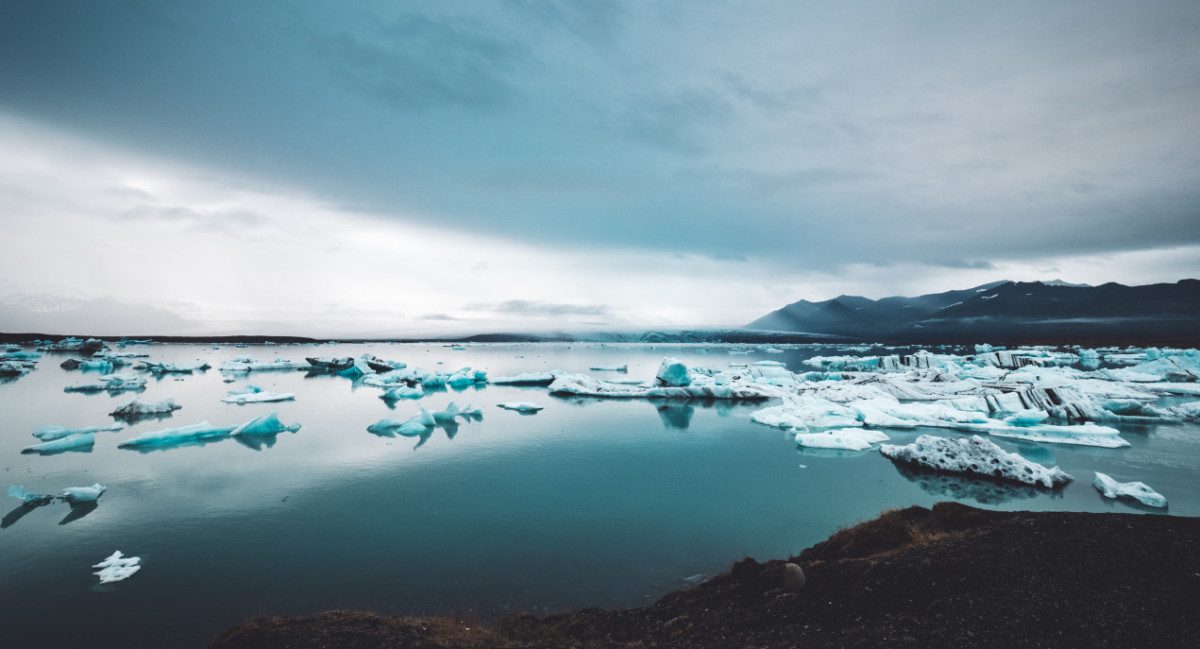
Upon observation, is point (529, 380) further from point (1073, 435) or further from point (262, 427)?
point (1073, 435)

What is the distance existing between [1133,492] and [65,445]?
30078mm

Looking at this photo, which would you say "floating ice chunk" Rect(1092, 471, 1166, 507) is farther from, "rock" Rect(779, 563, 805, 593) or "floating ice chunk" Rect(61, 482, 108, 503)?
"floating ice chunk" Rect(61, 482, 108, 503)

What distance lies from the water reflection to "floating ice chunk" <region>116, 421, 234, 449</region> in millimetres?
23566

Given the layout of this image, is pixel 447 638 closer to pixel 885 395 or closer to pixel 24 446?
pixel 24 446

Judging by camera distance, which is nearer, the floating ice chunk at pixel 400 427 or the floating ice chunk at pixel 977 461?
the floating ice chunk at pixel 977 461

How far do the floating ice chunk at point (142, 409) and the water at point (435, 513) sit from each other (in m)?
0.74

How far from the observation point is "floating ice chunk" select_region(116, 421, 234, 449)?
674 inches

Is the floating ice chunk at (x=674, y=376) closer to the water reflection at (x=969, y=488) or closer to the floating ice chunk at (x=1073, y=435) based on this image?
the floating ice chunk at (x=1073, y=435)

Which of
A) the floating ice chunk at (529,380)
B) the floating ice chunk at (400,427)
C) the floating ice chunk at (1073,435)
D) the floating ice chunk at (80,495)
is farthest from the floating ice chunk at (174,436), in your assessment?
the floating ice chunk at (1073,435)

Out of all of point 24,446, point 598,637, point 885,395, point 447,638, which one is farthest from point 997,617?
point 24,446

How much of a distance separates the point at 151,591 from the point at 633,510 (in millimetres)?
8609

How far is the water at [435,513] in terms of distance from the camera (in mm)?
7387

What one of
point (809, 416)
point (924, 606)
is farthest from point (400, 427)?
point (924, 606)

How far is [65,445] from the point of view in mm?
16172
